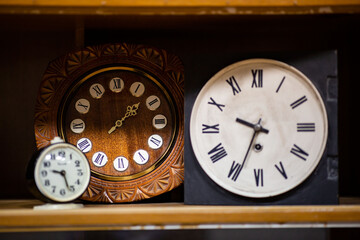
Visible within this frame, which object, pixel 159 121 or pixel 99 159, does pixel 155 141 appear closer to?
pixel 159 121

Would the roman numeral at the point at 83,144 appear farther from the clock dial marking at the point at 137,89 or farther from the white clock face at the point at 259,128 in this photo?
the white clock face at the point at 259,128

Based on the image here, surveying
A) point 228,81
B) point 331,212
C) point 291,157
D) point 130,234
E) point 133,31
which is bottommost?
point 130,234

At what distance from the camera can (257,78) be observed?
1.12 m

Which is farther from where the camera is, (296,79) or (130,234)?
(130,234)

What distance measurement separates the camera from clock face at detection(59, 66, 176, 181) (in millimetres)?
1229

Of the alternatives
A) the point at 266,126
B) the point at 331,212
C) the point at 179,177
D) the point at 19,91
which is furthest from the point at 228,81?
the point at 19,91

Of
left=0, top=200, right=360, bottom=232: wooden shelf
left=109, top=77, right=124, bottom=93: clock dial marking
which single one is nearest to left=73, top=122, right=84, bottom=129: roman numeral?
left=109, top=77, right=124, bottom=93: clock dial marking

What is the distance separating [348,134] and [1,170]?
1110mm

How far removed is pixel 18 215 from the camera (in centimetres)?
97

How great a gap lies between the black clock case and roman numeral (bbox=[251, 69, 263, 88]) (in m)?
0.04

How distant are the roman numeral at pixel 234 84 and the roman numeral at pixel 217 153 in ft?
0.46

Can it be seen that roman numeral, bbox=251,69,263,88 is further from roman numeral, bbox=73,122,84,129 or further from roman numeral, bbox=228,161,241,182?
roman numeral, bbox=73,122,84,129

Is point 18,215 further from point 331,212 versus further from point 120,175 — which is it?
point 331,212

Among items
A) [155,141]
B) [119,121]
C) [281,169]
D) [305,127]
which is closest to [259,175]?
[281,169]
